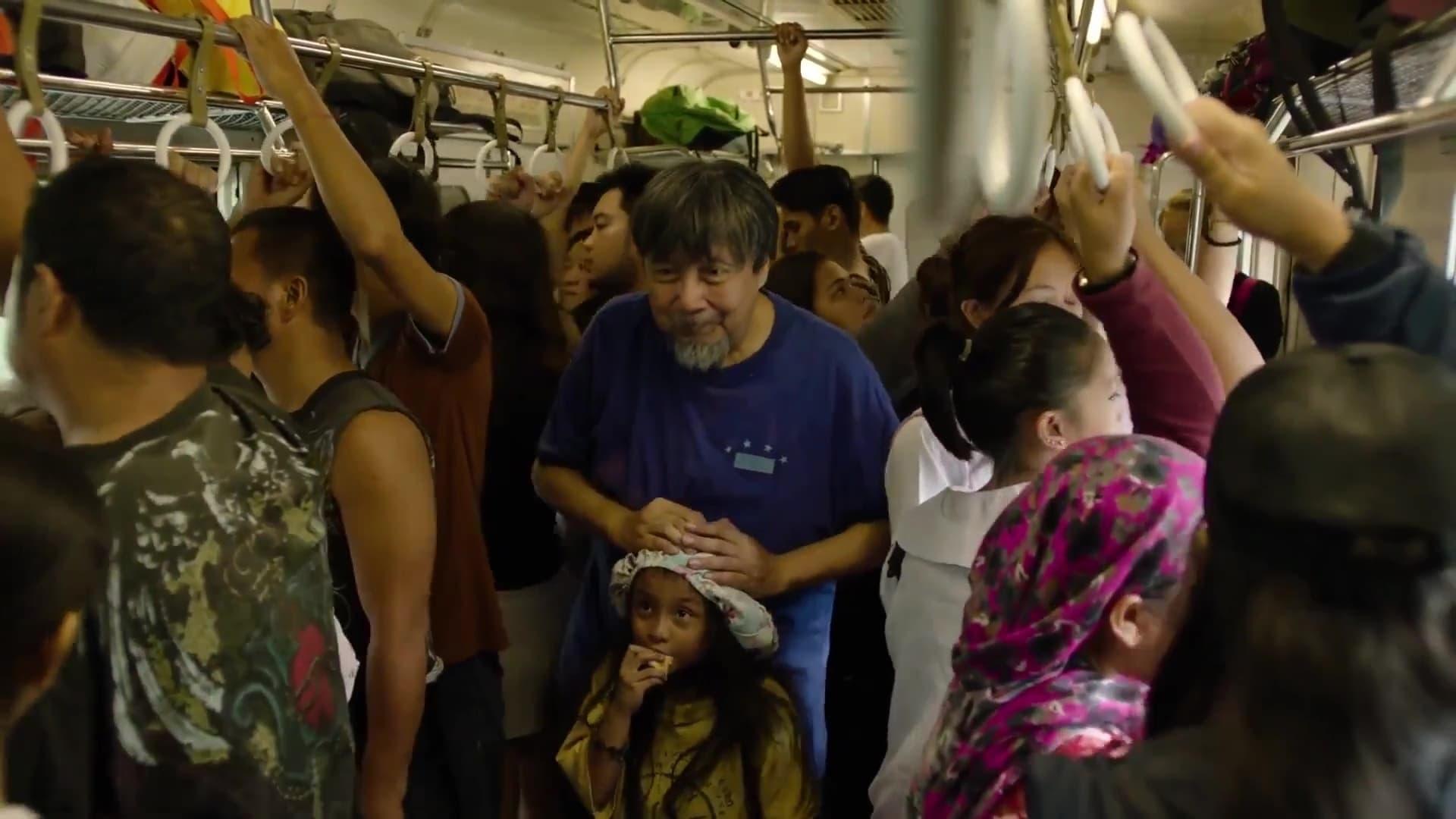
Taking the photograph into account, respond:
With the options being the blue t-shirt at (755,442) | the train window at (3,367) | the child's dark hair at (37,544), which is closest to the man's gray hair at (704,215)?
the blue t-shirt at (755,442)

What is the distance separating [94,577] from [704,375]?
3.08ft

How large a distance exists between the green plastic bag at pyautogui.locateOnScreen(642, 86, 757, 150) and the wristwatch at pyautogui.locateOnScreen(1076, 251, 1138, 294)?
3.11 metres

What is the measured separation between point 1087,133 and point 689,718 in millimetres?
1041

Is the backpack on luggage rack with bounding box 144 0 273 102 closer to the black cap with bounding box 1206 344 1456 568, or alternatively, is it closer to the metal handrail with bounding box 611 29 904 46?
the metal handrail with bounding box 611 29 904 46

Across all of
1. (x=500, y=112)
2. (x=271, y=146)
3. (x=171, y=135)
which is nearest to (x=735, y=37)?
(x=500, y=112)

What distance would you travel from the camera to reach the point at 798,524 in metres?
1.58

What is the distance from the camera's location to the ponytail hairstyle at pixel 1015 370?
1.23 m

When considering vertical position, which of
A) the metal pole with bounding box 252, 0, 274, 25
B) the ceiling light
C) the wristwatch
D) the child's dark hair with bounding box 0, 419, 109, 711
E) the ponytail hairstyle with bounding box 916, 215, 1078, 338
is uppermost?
the ceiling light

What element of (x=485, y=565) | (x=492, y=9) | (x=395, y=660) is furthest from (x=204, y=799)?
(x=492, y=9)

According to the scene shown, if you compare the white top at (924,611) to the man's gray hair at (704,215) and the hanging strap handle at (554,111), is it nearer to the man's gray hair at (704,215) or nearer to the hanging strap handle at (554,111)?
the man's gray hair at (704,215)

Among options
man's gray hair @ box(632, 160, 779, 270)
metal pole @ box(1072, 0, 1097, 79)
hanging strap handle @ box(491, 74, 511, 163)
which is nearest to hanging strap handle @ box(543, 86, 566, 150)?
hanging strap handle @ box(491, 74, 511, 163)

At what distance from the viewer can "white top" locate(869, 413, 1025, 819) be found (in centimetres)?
128

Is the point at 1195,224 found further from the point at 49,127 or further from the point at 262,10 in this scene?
the point at 49,127

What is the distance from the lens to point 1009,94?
613 millimetres
